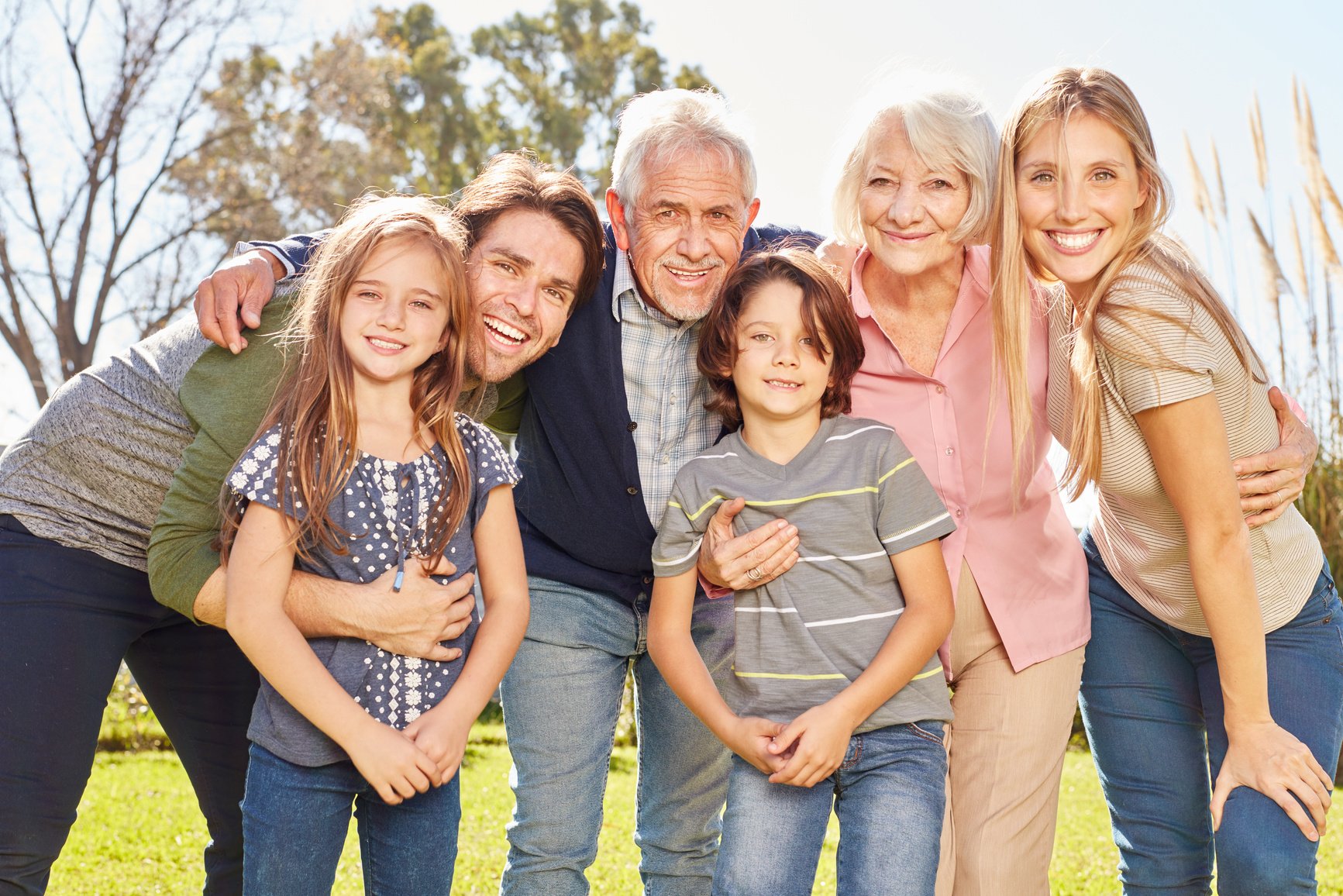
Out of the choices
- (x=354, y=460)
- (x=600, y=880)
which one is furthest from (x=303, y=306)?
(x=600, y=880)

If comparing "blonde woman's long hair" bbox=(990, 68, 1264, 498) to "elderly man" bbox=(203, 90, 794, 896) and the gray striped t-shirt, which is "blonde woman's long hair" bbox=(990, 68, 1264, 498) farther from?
"elderly man" bbox=(203, 90, 794, 896)

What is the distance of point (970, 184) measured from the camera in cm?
260

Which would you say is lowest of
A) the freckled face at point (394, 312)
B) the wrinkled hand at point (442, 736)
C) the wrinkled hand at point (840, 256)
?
the wrinkled hand at point (442, 736)

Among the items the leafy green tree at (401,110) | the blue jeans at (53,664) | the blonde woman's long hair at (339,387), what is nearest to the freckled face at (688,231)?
the blonde woman's long hair at (339,387)

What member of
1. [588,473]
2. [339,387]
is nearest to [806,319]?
[588,473]

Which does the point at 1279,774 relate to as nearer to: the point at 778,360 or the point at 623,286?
the point at 778,360

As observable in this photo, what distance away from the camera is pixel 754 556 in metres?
2.36

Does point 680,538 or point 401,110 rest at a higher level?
point 401,110

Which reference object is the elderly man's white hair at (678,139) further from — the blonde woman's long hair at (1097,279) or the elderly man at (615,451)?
the blonde woman's long hair at (1097,279)

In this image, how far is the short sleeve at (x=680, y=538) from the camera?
2484mm

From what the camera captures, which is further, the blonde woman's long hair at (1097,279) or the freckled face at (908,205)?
the freckled face at (908,205)

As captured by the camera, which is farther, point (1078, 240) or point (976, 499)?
point (976, 499)

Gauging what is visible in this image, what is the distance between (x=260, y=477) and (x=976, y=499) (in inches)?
61.5

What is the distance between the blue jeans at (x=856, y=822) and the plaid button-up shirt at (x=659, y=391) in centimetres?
78
